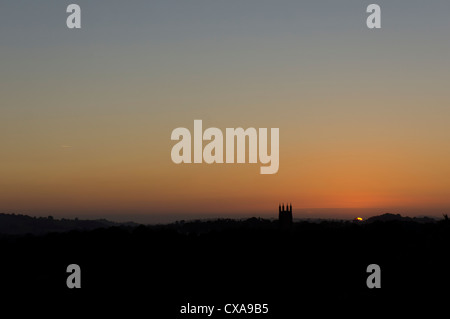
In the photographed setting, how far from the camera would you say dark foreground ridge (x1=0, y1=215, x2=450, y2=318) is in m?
81.5

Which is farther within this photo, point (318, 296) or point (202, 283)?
point (202, 283)

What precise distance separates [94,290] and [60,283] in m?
8.88

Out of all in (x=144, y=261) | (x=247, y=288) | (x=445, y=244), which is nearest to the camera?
(x=445, y=244)

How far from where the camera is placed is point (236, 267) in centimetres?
11219

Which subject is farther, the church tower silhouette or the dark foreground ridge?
the church tower silhouette

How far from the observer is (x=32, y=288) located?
107m

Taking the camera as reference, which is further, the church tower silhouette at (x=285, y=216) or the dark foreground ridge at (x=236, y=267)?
the church tower silhouette at (x=285, y=216)

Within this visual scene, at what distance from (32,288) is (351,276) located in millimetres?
56354

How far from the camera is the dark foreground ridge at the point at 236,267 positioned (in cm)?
8150

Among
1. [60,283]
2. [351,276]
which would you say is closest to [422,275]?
[351,276]
